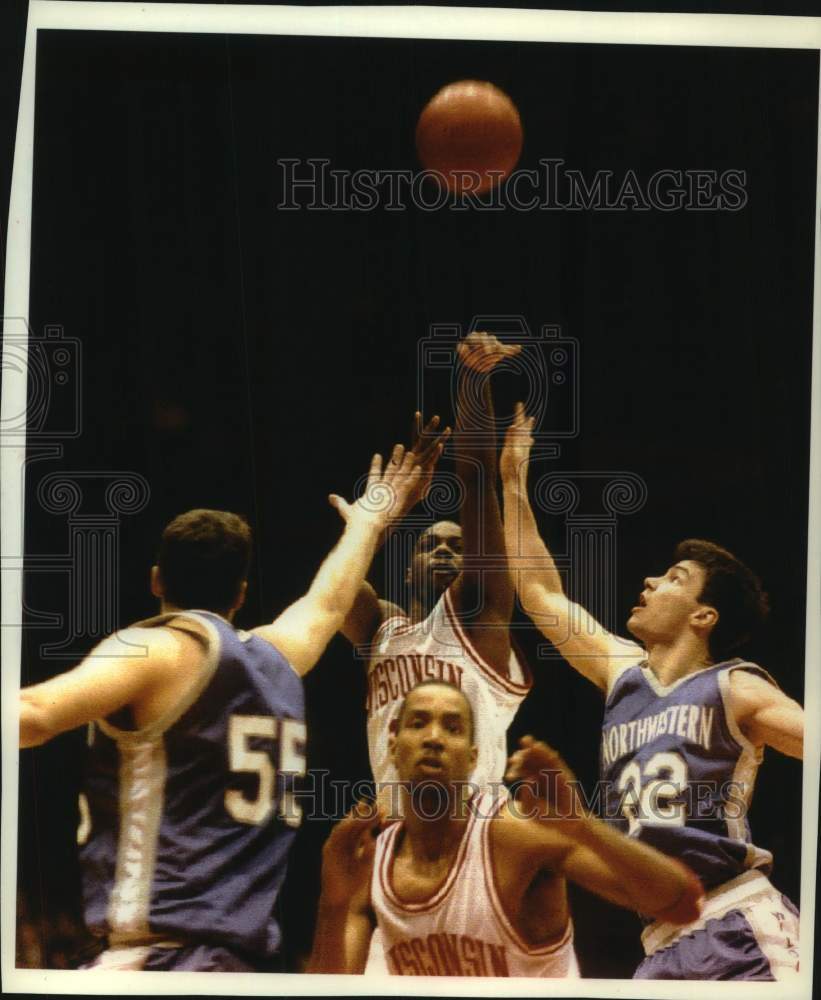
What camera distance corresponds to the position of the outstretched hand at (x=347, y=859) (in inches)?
101

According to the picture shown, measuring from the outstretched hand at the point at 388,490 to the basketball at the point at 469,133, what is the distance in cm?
64

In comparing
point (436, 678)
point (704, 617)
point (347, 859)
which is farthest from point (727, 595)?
point (347, 859)

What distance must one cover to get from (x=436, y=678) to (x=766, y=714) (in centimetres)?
75

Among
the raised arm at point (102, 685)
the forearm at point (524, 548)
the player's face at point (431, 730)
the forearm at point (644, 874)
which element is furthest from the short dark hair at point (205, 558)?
the forearm at point (644, 874)

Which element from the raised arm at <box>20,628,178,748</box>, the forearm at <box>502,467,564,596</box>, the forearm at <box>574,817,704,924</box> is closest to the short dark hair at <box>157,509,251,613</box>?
the raised arm at <box>20,628,178,748</box>

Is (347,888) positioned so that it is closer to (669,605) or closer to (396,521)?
(396,521)

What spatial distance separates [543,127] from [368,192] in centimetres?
42

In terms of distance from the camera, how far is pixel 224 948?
256 centimetres

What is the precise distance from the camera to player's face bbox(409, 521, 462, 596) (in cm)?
261

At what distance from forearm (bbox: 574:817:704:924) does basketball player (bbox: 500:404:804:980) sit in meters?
0.03

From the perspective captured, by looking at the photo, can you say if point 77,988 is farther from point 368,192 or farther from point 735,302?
point 735,302

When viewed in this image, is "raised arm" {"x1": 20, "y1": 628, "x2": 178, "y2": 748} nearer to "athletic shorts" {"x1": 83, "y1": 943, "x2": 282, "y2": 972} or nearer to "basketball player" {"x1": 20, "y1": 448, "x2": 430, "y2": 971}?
"basketball player" {"x1": 20, "y1": 448, "x2": 430, "y2": 971}

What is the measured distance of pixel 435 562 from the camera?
8.57 ft

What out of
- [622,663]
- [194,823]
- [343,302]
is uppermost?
[343,302]
